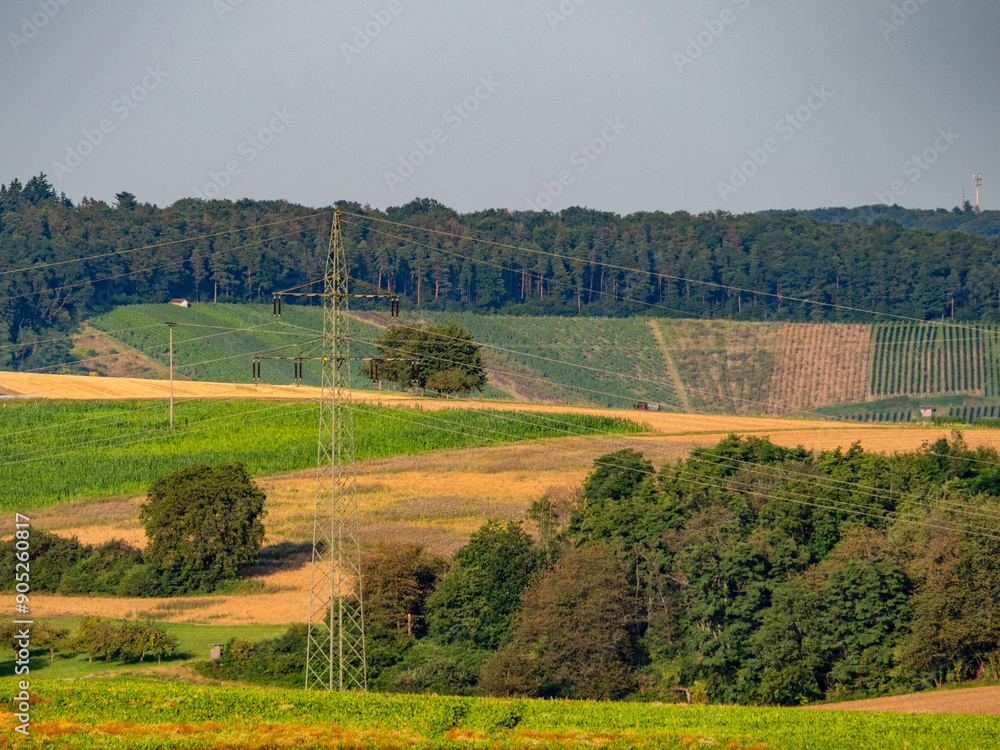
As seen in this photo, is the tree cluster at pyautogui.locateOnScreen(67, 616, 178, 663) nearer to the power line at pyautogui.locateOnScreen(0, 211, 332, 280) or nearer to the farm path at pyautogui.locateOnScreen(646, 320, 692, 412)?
the farm path at pyautogui.locateOnScreen(646, 320, 692, 412)

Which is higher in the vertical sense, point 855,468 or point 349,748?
point 855,468

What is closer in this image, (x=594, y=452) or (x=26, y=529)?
(x=26, y=529)

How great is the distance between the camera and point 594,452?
7594cm

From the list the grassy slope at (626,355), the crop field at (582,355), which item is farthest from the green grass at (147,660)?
the crop field at (582,355)

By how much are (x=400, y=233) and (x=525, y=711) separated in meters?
162

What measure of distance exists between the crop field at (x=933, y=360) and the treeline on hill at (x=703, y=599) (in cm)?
8346

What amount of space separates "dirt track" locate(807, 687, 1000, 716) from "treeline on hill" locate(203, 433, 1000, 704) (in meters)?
2.25

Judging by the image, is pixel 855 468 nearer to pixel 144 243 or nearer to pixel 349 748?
pixel 349 748

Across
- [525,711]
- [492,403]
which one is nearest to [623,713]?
[525,711]

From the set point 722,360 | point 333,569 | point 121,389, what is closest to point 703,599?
point 333,569

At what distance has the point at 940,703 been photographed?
43.8 m

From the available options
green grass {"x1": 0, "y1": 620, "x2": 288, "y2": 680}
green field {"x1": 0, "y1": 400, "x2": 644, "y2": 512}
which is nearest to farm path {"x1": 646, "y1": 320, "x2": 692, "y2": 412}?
green field {"x1": 0, "y1": 400, "x2": 644, "y2": 512}

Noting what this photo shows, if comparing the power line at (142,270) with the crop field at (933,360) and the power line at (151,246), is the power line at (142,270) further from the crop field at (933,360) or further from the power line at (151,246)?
the crop field at (933,360)

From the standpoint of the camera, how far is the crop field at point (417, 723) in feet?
101
